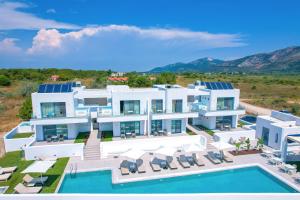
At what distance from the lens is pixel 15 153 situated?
2341 centimetres

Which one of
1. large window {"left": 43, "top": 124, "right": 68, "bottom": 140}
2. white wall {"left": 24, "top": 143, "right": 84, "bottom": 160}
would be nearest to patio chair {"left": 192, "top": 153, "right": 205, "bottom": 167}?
white wall {"left": 24, "top": 143, "right": 84, "bottom": 160}

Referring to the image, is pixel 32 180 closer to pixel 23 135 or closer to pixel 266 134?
pixel 23 135

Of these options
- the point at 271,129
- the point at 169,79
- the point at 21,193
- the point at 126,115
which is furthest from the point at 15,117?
the point at 169,79

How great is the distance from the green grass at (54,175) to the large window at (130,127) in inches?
273

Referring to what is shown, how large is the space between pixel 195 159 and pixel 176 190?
15.7ft

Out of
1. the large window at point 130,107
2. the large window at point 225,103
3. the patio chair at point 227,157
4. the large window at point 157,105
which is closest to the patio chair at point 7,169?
the large window at point 130,107

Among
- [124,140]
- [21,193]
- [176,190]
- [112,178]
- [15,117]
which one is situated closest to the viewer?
[21,193]

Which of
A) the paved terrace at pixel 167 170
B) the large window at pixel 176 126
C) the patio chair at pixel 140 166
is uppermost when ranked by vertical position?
the large window at pixel 176 126

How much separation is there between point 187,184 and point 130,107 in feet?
37.0

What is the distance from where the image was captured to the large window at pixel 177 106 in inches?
1044

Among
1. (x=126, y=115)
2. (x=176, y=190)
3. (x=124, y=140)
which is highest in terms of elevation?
(x=126, y=115)

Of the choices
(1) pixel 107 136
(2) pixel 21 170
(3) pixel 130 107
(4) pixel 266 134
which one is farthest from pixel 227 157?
(2) pixel 21 170

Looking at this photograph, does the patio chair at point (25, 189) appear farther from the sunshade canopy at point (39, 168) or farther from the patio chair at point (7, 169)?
the patio chair at point (7, 169)

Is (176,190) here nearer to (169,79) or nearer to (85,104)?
(85,104)
